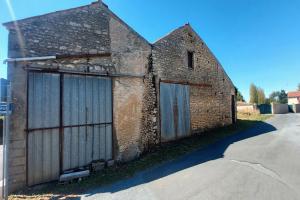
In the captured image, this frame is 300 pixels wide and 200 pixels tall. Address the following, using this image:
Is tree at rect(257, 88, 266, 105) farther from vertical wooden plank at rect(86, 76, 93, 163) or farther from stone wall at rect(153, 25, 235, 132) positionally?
vertical wooden plank at rect(86, 76, 93, 163)

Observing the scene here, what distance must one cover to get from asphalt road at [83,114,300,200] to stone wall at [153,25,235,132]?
14.1 feet

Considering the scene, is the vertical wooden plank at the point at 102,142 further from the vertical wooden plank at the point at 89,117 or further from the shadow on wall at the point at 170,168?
the shadow on wall at the point at 170,168

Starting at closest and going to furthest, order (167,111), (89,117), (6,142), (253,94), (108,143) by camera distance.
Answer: (6,142) → (89,117) → (108,143) → (167,111) → (253,94)

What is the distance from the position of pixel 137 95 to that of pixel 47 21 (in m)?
4.19

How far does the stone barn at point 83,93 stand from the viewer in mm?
5562

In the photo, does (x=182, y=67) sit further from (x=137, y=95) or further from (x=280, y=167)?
(x=280, y=167)

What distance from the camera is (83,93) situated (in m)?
6.67

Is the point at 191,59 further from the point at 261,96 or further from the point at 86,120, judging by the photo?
the point at 261,96

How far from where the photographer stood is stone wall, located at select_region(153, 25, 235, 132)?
10.1 m

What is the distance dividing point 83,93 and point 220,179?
5.05 meters

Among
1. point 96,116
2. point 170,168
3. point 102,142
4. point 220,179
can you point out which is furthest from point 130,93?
point 220,179

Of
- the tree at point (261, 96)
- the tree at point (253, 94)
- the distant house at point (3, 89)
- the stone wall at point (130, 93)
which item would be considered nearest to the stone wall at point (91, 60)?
the stone wall at point (130, 93)

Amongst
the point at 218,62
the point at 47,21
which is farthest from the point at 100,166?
the point at 218,62

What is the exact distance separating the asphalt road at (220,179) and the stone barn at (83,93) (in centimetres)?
186
